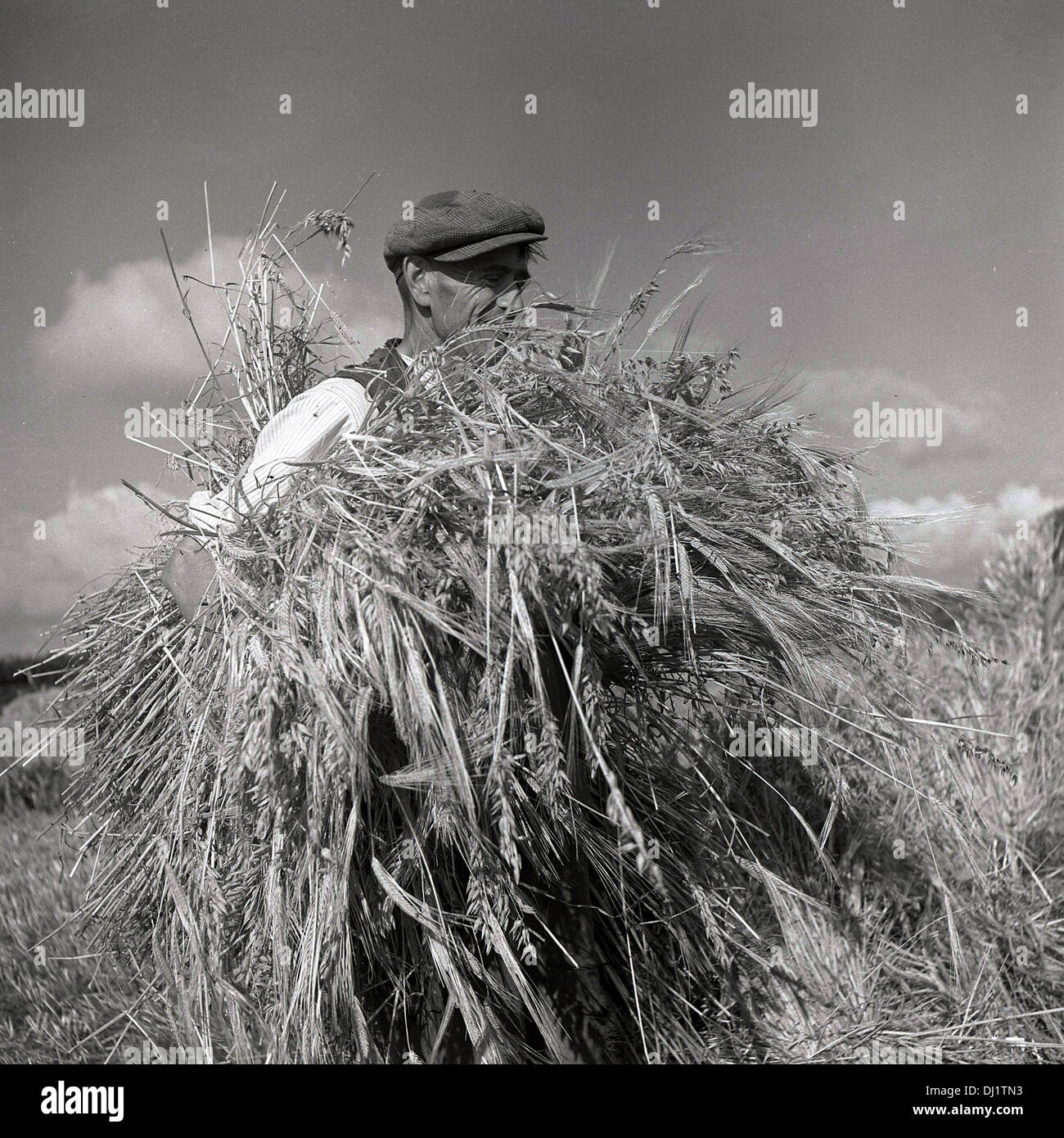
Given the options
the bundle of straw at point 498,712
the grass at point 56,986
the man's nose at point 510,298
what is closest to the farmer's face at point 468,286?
the man's nose at point 510,298

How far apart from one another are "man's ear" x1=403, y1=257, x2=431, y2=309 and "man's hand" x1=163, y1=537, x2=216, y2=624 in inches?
22.9

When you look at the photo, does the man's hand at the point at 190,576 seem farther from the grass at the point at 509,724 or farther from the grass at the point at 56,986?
the grass at the point at 56,986

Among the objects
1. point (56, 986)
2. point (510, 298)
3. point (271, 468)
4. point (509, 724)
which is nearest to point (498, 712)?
point (509, 724)

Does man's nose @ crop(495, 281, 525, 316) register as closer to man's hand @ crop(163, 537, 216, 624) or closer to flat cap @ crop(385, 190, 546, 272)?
flat cap @ crop(385, 190, 546, 272)

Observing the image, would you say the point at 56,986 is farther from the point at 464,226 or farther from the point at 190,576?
the point at 464,226

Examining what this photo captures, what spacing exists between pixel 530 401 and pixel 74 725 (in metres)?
1.15

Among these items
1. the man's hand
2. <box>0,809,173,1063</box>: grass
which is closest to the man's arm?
the man's hand

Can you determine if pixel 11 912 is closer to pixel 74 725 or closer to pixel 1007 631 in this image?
pixel 74 725

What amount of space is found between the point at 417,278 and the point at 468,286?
3.8 inches

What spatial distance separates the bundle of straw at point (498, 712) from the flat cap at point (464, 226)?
23 cm

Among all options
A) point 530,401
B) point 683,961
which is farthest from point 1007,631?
point 530,401

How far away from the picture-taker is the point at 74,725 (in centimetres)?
187

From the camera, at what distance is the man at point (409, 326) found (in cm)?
144

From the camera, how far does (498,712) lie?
118 centimetres
